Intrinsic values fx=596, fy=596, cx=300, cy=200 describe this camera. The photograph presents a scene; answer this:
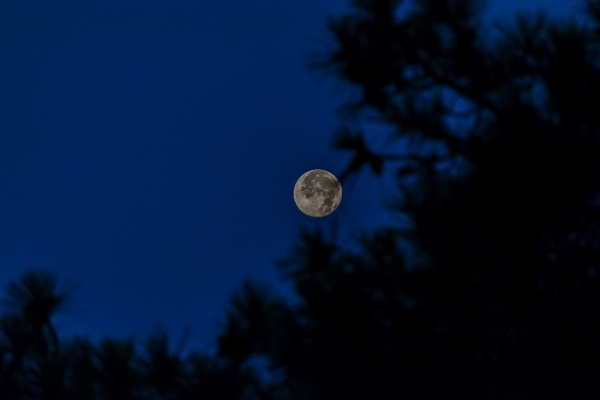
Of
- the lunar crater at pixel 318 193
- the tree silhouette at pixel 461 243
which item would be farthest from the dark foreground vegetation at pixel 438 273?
the lunar crater at pixel 318 193

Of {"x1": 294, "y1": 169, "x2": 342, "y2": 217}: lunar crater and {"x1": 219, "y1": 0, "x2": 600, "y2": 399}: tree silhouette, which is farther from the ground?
{"x1": 294, "y1": 169, "x2": 342, "y2": 217}: lunar crater

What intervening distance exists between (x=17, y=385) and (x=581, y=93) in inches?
85.8

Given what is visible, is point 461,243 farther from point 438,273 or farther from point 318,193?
point 318,193

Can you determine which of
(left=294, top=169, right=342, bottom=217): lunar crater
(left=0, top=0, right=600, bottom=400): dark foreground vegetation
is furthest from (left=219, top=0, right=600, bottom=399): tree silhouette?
(left=294, top=169, right=342, bottom=217): lunar crater

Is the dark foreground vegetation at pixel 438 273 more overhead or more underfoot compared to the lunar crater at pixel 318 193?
more underfoot

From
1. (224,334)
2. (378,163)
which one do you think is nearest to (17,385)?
(224,334)

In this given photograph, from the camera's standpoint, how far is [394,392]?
1.67 meters

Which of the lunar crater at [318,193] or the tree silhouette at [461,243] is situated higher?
the lunar crater at [318,193]

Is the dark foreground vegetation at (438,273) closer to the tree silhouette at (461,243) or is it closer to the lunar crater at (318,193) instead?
the tree silhouette at (461,243)

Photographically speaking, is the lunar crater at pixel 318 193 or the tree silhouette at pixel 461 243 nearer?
the tree silhouette at pixel 461 243

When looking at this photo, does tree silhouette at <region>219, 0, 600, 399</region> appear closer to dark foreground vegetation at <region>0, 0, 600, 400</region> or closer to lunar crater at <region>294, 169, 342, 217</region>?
dark foreground vegetation at <region>0, 0, 600, 400</region>

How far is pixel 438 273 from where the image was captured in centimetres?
171

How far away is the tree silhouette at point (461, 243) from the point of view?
1.65 m

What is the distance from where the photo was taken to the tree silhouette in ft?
5.41
